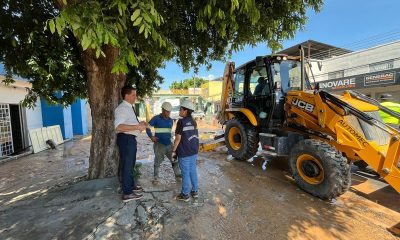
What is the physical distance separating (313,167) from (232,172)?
204 cm

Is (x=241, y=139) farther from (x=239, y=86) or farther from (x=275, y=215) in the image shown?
(x=275, y=215)

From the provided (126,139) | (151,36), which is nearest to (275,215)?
(126,139)

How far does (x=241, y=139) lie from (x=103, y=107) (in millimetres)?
3989

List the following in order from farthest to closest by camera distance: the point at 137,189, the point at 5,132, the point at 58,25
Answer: the point at 5,132, the point at 137,189, the point at 58,25

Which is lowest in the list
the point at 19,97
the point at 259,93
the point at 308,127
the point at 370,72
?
the point at 308,127

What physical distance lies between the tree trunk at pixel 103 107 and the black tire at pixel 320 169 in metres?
3.54

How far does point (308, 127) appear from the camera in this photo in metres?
5.21

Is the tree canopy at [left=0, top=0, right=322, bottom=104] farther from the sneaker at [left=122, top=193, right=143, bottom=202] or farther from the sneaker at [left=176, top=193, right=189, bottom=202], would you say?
the sneaker at [left=176, top=193, right=189, bottom=202]

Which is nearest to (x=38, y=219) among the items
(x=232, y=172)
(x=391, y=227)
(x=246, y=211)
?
(x=246, y=211)

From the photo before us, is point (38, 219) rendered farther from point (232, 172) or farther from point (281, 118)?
point (281, 118)

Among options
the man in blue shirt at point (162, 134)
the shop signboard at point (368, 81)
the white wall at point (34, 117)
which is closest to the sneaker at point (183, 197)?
the man in blue shirt at point (162, 134)

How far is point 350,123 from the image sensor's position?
14.1 ft

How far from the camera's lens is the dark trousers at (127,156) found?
3812mm

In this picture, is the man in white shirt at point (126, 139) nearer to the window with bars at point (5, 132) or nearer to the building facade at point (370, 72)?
the window with bars at point (5, 132)
